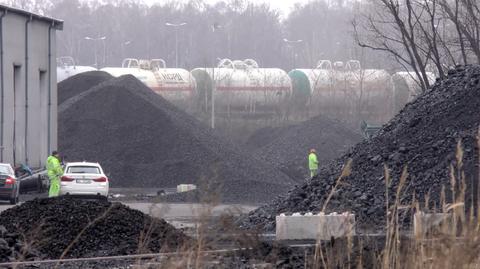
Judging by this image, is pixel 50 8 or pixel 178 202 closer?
pixel 178 202

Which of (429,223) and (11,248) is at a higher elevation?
(429,223)

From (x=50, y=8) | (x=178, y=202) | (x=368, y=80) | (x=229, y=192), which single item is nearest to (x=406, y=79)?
(x=368, y=80)

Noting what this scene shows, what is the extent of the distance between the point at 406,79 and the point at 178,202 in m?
33.9

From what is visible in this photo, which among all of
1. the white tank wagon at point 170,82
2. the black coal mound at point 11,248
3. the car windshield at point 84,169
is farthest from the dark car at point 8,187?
the white tank wagon at point 170,82

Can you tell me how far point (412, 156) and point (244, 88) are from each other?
42.5 m

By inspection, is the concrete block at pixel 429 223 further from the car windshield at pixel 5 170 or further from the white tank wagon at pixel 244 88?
the white tank wagon at pixel 244 88

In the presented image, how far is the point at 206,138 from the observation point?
47.0 metres

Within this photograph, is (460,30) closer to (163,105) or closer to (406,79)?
(163,105)

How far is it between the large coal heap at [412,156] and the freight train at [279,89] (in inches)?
1468

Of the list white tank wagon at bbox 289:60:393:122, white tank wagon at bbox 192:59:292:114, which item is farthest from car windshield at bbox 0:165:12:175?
white tank wagon at bbox 289:60:393:122

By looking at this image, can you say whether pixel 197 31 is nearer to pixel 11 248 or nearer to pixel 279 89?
pixel 279 89

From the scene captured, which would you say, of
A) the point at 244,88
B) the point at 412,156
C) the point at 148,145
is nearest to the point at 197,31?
the point at 244,88

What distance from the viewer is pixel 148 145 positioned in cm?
4650

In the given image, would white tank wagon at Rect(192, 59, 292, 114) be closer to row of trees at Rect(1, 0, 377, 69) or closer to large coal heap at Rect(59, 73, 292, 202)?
large coal heap at Rect(59, 73, 292, 202)
